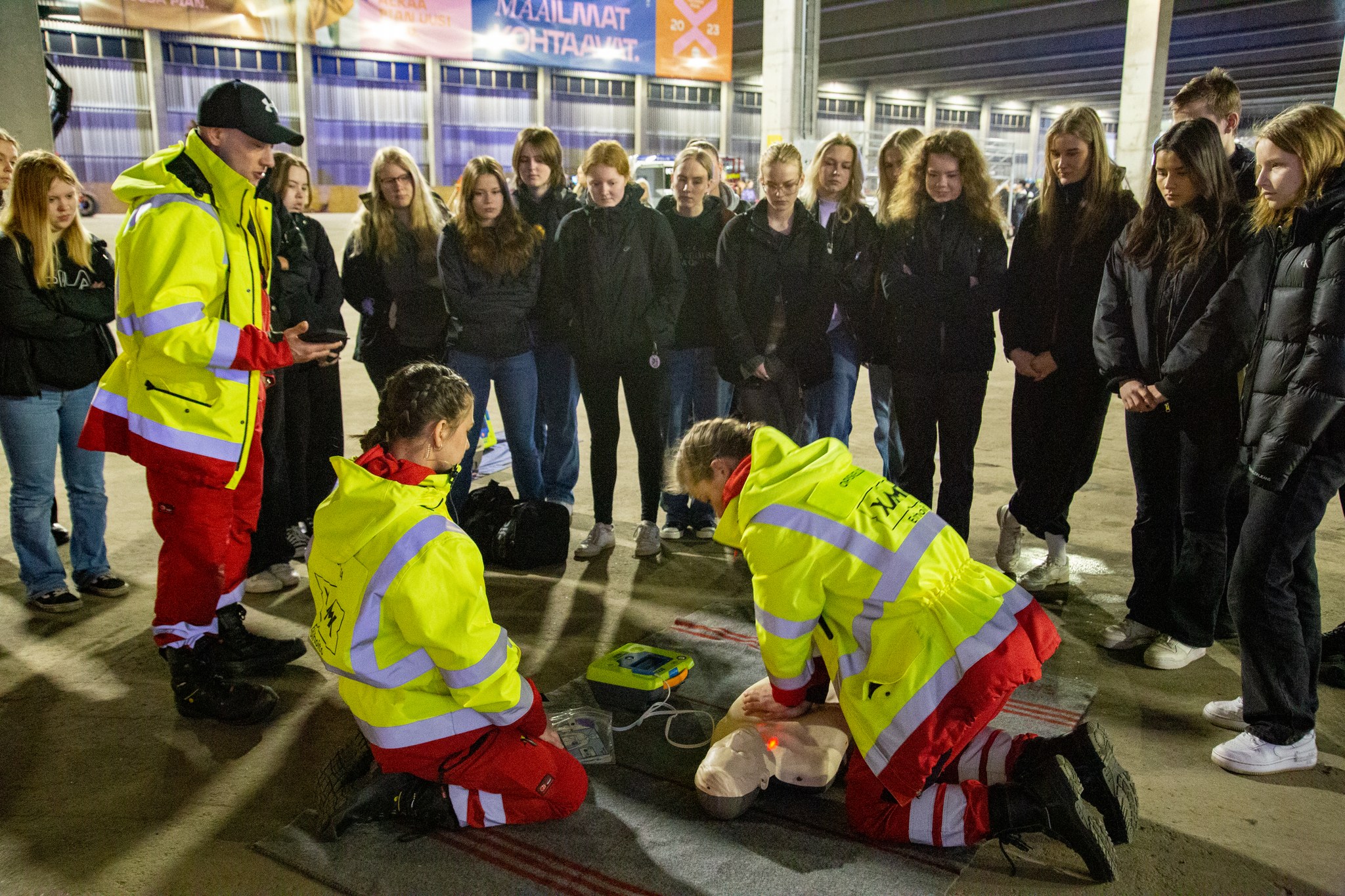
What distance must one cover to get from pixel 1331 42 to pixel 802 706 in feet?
99.8

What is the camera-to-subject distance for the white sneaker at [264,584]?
408cm

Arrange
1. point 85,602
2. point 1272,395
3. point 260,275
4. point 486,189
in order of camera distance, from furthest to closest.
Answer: point 486,189
point 85,602
point 260,275
point 1272,395

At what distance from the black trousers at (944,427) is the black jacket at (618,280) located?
109 centimetres

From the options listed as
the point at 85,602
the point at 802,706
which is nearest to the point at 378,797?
the point at 802,706

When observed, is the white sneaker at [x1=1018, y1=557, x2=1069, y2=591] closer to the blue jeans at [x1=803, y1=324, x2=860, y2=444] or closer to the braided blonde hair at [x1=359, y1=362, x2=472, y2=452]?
the blue jeans at [x1=803, y1=324, x2=860, y2=444]

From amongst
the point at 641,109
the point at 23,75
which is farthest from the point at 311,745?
the point at 641,109

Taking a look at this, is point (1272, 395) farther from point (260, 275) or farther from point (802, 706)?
point (260, 275)

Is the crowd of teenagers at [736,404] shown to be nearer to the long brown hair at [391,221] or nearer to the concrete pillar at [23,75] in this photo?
the long brown hair at [391,221]

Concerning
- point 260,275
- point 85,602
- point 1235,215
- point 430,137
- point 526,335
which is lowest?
point 85,602

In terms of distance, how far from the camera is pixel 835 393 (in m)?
4.49

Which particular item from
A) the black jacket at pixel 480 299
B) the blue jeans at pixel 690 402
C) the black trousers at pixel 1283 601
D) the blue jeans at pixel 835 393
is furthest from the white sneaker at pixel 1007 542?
the black jacket at pixel 480 299

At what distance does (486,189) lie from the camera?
14.0 ft

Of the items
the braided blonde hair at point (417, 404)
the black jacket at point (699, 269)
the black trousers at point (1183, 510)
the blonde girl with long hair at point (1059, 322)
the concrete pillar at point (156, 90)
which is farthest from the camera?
the concrete pillar at point (156, 90)

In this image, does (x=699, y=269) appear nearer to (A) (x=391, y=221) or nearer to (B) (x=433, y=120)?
(A) (x=391, y=221)
